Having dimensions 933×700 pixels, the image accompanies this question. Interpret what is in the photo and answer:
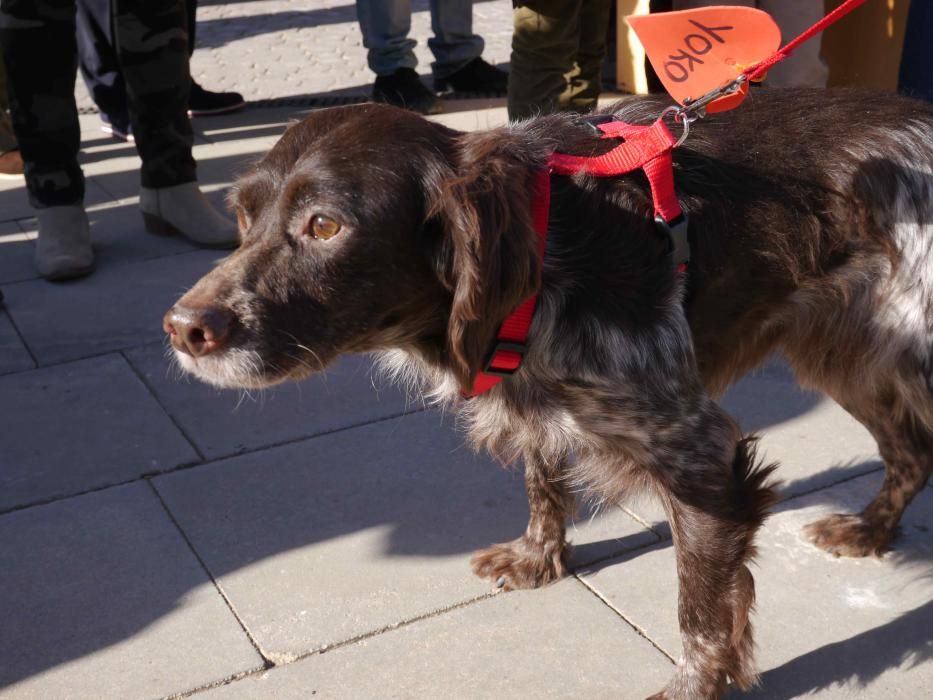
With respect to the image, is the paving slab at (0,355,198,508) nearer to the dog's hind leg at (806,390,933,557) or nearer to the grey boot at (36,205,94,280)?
the grey boot at (36,205,94,280)

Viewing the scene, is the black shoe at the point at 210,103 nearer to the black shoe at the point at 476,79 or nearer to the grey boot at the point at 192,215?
the black shoe at the point at 476,79

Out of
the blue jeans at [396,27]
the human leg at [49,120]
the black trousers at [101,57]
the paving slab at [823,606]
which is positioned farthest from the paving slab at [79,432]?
the blue jeans at [396,27]

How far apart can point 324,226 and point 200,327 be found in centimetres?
32

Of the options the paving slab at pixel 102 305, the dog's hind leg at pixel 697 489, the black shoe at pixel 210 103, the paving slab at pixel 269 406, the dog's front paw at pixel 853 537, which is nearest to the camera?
the dog's hind leg at pixel 697 489

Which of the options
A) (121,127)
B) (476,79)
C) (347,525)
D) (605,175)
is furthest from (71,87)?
(605,175)

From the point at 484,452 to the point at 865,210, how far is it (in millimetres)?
1553

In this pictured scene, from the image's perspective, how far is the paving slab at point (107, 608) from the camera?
2762mm

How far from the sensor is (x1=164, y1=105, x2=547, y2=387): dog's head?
7.24 feet

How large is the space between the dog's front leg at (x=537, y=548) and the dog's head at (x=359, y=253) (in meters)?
0.84

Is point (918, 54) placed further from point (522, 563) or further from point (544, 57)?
point (522, 563)

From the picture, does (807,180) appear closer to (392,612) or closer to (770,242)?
(770,242)

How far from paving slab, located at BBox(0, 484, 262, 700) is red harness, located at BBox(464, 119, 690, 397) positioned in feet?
3.37

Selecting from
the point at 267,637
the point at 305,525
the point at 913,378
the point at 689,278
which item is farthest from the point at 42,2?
Answer: the point at 913,378

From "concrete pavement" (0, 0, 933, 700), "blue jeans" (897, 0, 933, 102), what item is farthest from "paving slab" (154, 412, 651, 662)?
"blue jeans" (897, 0, 933, 102)
